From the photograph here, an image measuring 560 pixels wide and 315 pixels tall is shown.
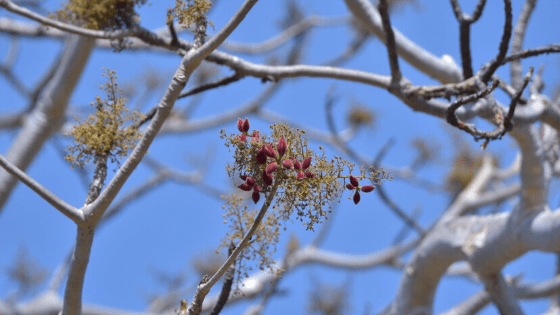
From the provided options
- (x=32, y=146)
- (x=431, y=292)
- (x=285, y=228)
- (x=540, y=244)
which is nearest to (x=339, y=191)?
(x=285, y=228)

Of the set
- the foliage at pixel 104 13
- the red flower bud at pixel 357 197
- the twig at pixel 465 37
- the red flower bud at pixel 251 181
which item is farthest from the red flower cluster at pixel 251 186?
the twig at pixel 465 37

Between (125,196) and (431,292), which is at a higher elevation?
(125,196)

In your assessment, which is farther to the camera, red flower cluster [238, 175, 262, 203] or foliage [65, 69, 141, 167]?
foliage [65, 69, 141, 167]

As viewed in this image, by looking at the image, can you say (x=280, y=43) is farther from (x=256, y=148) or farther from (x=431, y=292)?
(x=256, y=148)

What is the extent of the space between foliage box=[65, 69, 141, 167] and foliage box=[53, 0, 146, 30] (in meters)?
0.53

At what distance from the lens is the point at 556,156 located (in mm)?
3410

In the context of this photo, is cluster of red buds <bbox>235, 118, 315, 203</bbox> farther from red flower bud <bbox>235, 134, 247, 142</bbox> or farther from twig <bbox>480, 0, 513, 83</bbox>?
twig <bbox>480, 0, 513, 83</bbox>

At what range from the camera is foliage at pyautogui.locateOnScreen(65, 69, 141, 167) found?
1.53 meters

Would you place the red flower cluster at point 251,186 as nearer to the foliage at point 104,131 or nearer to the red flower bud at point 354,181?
the red flower bud at point 354,181

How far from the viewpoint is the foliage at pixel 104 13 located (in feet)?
6.34

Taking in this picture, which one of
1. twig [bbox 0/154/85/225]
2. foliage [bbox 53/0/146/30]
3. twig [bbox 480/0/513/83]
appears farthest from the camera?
twig [bbox 480/0/513/83]

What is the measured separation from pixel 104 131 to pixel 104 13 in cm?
63

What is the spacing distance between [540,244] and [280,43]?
16.6 feet

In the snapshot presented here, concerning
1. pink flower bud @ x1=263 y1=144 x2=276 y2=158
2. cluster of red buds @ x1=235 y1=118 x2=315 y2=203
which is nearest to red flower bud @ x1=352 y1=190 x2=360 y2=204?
cluster of red buds @ x1=235 y1=118 x2=315 y2=203
